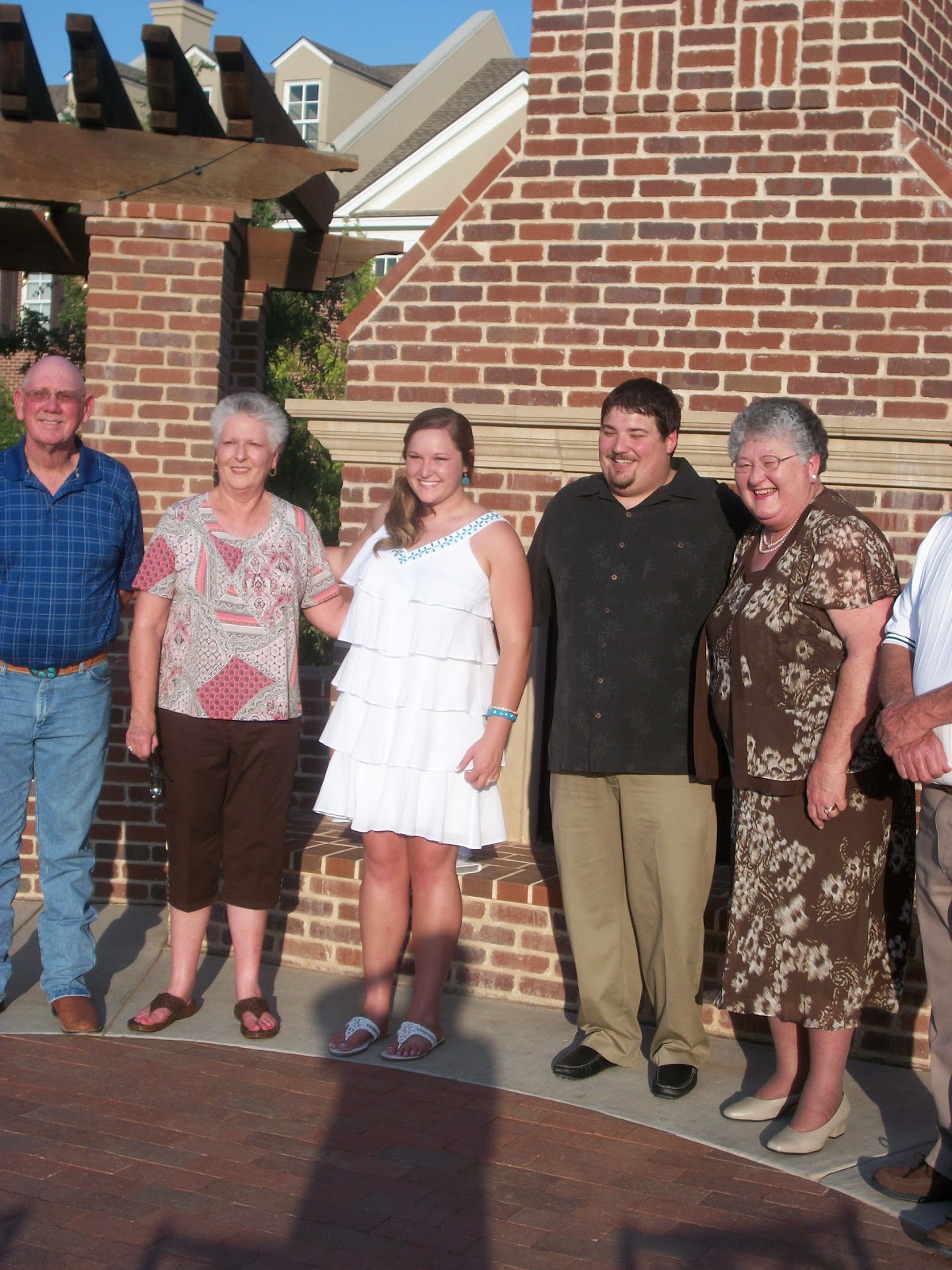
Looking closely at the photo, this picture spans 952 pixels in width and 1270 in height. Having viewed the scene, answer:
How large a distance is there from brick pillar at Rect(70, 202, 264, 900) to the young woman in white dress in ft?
6.05

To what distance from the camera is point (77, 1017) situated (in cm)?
430

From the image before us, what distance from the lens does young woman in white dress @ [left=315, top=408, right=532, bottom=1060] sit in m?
4.11

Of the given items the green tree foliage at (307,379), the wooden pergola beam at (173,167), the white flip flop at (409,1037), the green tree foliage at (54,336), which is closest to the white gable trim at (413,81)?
the green tree foliage at (307,379)

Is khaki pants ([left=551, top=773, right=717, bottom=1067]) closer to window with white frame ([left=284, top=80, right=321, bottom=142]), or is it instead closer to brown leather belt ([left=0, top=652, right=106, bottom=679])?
brown leather belt ([left=0, top=652, right=106, bottom=679])

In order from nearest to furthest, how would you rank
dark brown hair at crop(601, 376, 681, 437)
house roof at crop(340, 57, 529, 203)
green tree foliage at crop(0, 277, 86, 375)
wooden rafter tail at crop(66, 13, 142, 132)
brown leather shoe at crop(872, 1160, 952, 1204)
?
brown leather shoe at crop(872, 1160, 952, 1204), dark brown hair at crop(601, 376, 681, 437), wooden rafter tail at crop(66, 13, 142, 132), green tree foliage at crop(0, 277, 86, 375), house roof at crop(340, 57, 529, 203)

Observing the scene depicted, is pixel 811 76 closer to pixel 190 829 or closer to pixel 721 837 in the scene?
pixel 721 837

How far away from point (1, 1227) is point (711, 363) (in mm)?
3758

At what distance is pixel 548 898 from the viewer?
4.79 m

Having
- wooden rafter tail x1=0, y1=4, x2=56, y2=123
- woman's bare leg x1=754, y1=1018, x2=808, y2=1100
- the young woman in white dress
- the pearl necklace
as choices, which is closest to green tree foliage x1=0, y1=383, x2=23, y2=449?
wooden rafter tail x1=0, y1=4, x2=56, y2=123

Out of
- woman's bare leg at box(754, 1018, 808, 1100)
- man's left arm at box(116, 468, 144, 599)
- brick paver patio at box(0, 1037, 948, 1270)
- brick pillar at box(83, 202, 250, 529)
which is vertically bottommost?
brick paver patio at box(0, 1037, 948, 1270)

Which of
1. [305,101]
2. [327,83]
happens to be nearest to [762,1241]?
[327,83]

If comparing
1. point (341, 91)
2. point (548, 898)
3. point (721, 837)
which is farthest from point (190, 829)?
point (341, 91)

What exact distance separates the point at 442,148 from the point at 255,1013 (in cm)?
2138

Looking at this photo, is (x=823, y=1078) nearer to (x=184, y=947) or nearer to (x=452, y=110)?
(x=184, y=947)
